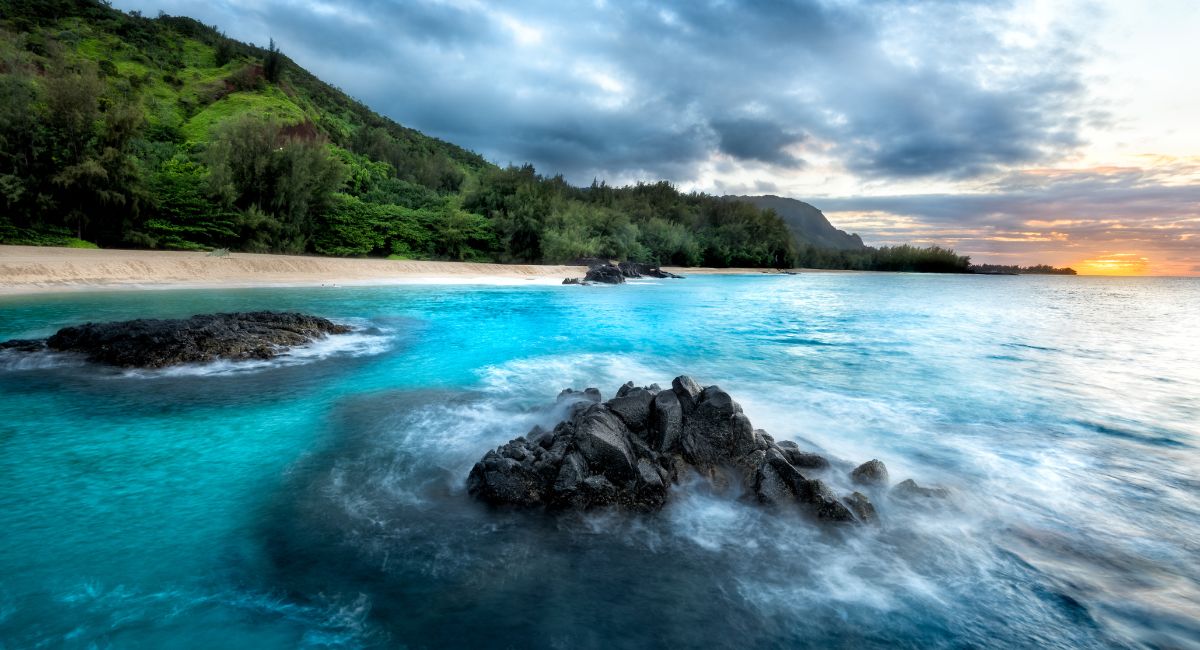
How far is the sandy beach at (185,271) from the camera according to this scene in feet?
61.4

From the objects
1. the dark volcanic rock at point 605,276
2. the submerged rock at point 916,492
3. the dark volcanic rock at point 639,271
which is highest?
the dark volcanic rock at point 639,271

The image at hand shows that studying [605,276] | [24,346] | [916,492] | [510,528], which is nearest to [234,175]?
[24,346]

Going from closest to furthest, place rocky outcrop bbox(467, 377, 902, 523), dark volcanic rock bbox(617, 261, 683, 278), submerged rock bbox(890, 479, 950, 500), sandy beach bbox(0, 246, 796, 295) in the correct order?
rocky outcrop bbox(467, 377, 902, 523) → submerged rock bbox(890, 479, 950, 500) → sandy beach bbox(0, 246, 796, 295) → dark volcanic rock bbox(617, 261, 683, 278)

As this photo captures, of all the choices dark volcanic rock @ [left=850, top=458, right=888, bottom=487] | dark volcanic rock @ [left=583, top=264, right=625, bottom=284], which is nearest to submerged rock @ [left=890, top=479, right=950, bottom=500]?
dark volcanic rock @ [left=850, top=458, right=888, bottom=487]

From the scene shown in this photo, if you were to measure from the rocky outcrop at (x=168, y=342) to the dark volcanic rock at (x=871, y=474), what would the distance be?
10561mm

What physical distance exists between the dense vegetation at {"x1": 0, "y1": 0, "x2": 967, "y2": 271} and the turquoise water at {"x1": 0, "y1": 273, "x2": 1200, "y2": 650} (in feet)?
69.7

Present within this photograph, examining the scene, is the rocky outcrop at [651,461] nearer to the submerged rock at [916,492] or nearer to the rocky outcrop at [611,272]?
the submerged rock at [916,492]

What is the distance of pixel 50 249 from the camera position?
821 inches

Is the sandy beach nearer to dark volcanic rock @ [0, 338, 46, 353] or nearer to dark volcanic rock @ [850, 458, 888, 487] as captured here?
dark volcanic rock @ [0, 338, 46, 353]

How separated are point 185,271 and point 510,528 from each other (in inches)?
1062

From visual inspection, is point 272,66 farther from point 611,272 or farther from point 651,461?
point 651,461

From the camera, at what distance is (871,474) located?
17.6ft

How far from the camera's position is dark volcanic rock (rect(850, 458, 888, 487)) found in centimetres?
532

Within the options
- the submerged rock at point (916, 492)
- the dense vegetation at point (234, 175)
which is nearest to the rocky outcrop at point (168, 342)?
the submerged rock at point (916, 492)
